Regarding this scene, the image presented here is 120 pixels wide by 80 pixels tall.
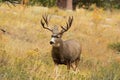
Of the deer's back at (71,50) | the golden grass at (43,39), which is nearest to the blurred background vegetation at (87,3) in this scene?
the golden grass at (43,39)

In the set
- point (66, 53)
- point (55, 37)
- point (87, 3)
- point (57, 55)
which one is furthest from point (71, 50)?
point (87, 3)

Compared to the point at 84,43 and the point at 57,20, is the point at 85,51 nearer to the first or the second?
the point at 84,43

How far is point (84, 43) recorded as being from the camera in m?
20.8

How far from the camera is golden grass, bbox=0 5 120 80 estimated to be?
10173 mm

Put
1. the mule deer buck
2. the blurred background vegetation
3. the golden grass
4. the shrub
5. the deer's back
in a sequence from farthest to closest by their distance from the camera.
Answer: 1. the blurred background vegetation
2. the shrub
3. the deer's back
4. the mule deer buck
5. the golden grass

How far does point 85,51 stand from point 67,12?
10.7 meters

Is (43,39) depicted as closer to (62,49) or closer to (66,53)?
(66,53)

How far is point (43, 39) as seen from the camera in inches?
775

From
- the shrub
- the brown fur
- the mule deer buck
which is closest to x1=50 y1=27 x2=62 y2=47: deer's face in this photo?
the mule deer buck

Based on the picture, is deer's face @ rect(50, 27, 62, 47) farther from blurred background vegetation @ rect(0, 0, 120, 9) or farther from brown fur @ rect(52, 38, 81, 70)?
blurred background vegetation @ rect(0, 0, 120, 9)

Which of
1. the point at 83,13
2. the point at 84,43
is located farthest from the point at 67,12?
the point at 84,43

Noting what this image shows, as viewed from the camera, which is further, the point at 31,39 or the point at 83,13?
the point at 83,13

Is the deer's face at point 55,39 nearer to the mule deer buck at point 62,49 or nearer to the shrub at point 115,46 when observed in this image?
the mule deer buck at point 62,49

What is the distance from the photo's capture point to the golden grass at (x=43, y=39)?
33.4 ft
